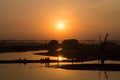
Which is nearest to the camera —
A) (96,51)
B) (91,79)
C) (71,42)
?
(91,79)

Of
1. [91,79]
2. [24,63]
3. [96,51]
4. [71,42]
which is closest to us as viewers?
[91,79]

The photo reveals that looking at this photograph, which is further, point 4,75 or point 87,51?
point 87,51

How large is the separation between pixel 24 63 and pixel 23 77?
62.0 ft

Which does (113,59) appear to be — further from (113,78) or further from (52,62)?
(113,78)

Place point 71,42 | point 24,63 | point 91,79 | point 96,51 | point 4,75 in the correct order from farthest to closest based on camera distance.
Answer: point 71,42
point 96,51
point 24,63
point 4,75
point 91,79

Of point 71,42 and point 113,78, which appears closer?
point 113,78

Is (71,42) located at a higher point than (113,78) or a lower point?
higher

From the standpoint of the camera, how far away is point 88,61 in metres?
62.8

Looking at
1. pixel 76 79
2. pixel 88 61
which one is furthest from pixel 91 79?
pixel 88 61

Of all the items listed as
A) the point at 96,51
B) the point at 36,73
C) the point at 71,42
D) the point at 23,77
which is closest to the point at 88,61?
the point at 96,51

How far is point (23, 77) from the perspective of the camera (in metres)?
37.8

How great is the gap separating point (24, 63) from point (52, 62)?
4779 mm

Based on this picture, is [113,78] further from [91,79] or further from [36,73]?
[36,73]

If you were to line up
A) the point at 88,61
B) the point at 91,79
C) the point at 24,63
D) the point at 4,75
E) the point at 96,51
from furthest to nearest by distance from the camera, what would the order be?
the point at 96,51, the point at 88,61, the point at 24,63, the point at 4,75, the point at 91,79
